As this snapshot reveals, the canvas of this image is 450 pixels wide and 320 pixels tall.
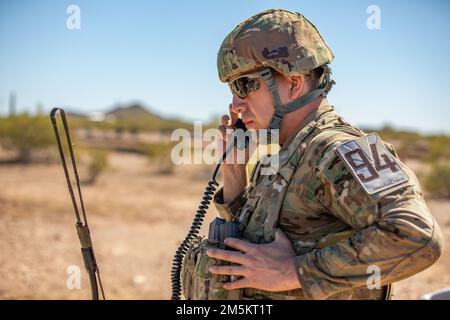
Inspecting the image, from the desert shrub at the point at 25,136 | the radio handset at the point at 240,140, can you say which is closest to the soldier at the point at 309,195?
the radio handset at the point at 240,140

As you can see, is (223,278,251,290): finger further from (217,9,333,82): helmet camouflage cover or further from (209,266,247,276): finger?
(217,9,333,82): helmet camouflage cover

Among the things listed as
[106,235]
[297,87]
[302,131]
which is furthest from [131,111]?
[302,131]

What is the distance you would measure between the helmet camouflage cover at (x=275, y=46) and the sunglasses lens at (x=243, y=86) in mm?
31

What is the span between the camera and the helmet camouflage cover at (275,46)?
77.7 inches

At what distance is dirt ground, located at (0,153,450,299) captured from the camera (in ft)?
20.6

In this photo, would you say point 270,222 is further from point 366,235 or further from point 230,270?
point 366,235

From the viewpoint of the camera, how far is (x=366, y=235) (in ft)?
5.23

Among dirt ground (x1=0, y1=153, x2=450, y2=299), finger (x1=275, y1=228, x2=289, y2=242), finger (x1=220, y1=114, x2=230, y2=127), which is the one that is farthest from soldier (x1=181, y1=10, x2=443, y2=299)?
dirt ground (x1=0, y1=153, x2=450, y2=299)

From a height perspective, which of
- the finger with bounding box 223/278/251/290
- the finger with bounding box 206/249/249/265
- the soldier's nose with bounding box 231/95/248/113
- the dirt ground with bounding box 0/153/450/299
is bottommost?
the dirt ground with bounding box 0/153/450/299

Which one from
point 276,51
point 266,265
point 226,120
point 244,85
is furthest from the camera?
point 226,120

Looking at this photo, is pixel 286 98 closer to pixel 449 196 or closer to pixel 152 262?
pixel 152 262

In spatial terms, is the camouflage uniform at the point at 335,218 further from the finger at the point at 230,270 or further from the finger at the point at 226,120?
the finger at the point at 226,120

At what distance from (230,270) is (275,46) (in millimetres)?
909
